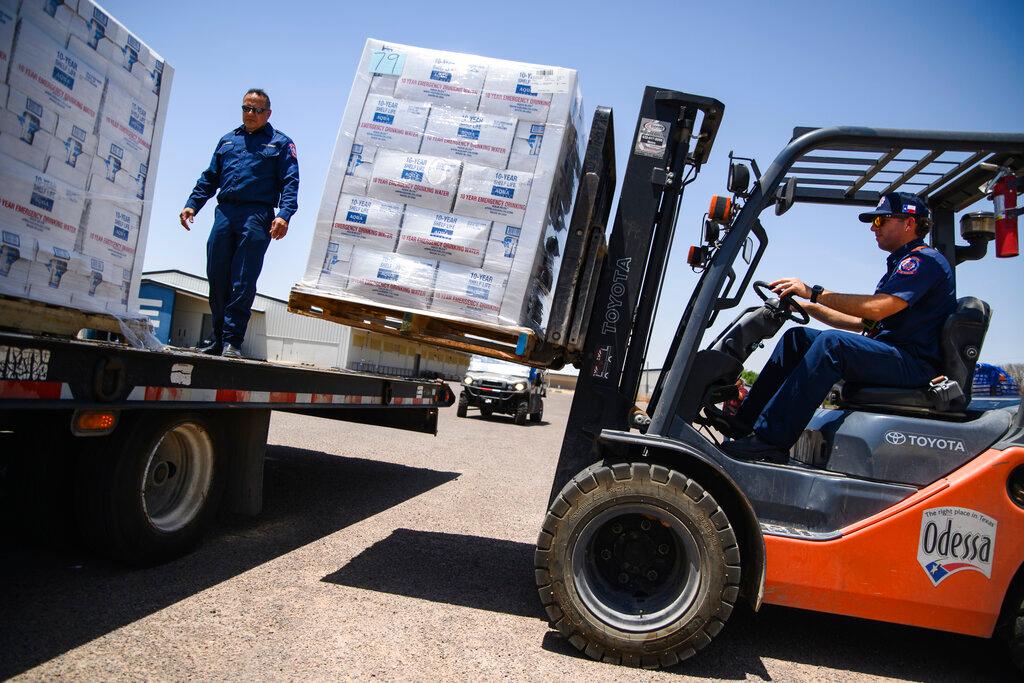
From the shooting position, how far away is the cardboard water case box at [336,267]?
12.9 feet

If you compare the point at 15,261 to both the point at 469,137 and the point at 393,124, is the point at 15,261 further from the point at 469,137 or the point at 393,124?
the point at 469,137

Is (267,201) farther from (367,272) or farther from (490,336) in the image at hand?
(490,336)

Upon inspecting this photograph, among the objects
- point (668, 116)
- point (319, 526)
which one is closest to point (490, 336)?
point (668, 116)

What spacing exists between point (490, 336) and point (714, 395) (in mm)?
1195

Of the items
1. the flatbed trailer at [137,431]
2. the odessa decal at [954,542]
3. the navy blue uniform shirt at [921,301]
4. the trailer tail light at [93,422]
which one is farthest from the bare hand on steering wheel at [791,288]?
the trailer tail light at [93,422]

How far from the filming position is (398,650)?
307cm

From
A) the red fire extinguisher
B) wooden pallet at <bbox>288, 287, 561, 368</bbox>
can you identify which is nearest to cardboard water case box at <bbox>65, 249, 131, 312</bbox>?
wooden pallet at <bbox>288, 287, 561, 368</bbox>

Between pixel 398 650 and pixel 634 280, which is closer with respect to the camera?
pixel 398 650

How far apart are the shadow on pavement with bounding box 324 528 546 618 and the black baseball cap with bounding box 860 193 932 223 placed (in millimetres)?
2738

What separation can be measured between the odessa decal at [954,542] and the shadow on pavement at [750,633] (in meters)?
0.67

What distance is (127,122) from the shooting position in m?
4.16

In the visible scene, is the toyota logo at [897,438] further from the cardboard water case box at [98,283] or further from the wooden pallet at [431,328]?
the cardboard water case box at [98,283]

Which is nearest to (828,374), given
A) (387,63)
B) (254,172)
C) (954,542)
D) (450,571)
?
(954,542)

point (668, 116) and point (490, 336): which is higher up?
point (668, 116)
